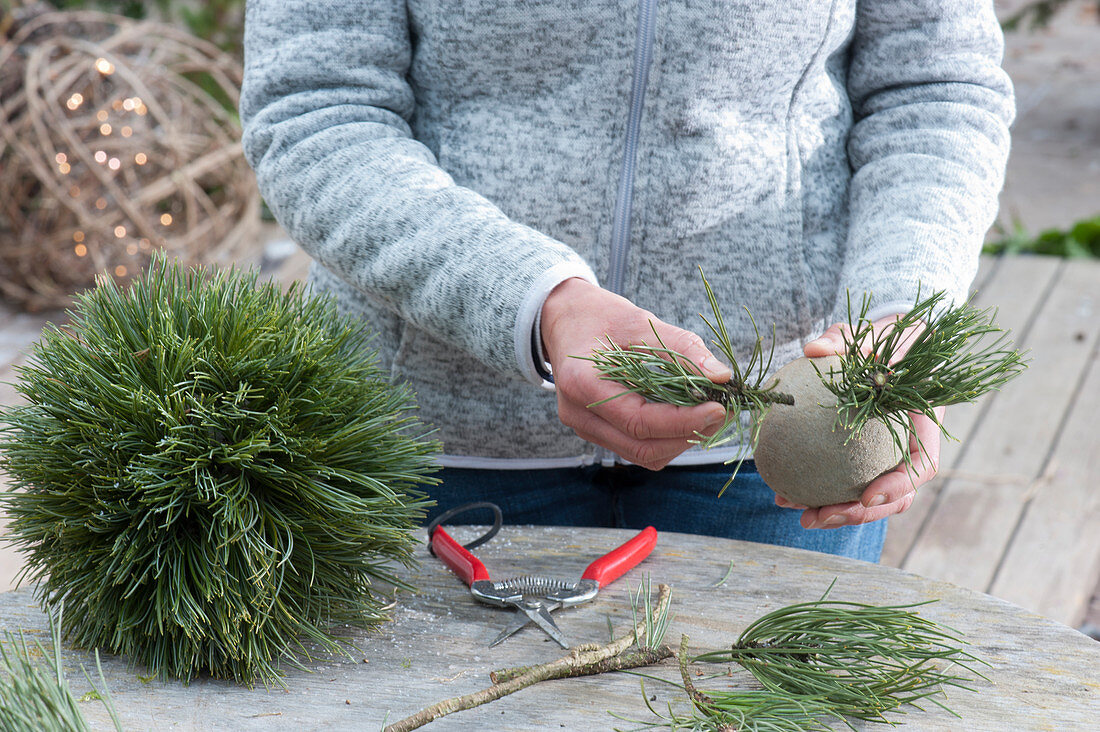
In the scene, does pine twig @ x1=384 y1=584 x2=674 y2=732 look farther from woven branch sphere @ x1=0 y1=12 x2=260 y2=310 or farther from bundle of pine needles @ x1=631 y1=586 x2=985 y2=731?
woven branch sphere @ x1=0 y1=12 x2=260 y2=310

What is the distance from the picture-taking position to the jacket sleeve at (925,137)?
944mm

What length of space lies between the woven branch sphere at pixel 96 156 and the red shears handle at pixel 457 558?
2123 mm

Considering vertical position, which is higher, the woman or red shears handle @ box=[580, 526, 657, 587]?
the woman

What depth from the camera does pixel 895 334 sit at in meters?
0.71

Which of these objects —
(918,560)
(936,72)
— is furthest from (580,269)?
(918,560)

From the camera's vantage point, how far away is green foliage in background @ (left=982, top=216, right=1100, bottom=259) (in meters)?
3.06

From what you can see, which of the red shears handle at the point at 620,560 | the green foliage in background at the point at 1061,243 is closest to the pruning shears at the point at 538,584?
the red shears handle at the point at 620,560

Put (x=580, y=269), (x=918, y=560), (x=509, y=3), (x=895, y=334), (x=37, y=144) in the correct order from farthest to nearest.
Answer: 1. (x=37, y=144)
2. (x=918, y=560)
3. (x=509, y=3)
4. (x=580, y=269)
5. (x=895, y=334)

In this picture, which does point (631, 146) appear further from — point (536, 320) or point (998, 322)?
point (998, 322)

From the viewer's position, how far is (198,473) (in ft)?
2.30

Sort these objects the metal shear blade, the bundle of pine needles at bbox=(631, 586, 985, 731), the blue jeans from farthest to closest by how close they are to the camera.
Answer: the blue jeans
the metal shear blade
the bundle of pine needles at bbox=(631, 586, 985, 731)

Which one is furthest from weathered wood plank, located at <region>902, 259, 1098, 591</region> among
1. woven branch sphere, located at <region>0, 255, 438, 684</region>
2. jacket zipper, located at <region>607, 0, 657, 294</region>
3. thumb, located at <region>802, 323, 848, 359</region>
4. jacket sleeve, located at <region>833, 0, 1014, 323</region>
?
woven branch sphere, located at <region>0, 255, 438, 684</region>

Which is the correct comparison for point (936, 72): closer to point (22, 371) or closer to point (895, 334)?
point (895, 334)

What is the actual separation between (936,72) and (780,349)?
331mm
